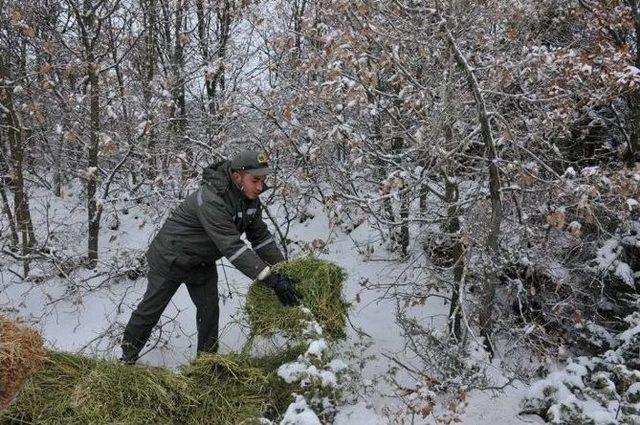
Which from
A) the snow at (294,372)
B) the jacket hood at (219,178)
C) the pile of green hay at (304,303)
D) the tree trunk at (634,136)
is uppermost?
the tree trunk at (634,136)

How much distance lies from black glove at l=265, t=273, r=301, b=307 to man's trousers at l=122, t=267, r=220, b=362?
98 centimetres

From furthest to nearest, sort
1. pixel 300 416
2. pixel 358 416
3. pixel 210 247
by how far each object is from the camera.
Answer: pixel 210 247 < pixel 358 416 < pixel 300 416

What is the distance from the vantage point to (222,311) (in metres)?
5.65

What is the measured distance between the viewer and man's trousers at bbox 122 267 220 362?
419cm

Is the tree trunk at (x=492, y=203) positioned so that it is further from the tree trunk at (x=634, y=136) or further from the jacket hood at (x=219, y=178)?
the tree trunk at (x=634, y=136)

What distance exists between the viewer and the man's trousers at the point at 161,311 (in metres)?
4.19

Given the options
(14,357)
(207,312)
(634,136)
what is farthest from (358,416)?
(634,136)

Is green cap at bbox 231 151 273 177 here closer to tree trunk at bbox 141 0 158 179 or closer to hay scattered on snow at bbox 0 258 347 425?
hay scattered on snow at bbox 0 258 347 425

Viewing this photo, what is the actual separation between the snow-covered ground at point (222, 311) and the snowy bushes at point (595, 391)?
0.97 feet

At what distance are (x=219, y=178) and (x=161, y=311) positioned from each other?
48.4 inches

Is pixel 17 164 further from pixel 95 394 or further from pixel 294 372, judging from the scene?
pixel 294 372

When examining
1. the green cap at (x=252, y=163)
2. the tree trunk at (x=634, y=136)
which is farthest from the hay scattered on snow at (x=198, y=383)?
the tree trunk at (x=634, y=136)

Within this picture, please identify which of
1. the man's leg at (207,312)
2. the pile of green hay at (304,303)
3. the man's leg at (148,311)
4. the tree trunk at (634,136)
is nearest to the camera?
the pile of green hay at (304,303)

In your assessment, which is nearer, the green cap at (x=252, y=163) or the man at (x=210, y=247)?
the man at (x=210, y=247)
